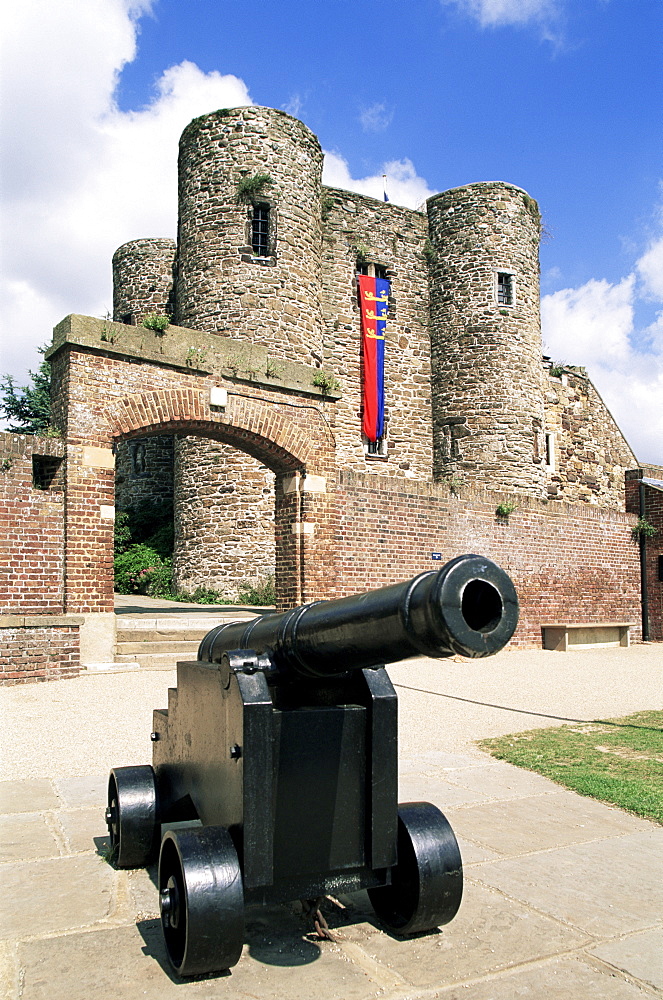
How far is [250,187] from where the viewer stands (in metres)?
19.0

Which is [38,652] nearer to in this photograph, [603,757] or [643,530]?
[603,757]

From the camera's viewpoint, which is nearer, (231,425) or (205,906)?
(205,906)

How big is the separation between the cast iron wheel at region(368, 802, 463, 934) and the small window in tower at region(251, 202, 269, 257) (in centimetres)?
1784

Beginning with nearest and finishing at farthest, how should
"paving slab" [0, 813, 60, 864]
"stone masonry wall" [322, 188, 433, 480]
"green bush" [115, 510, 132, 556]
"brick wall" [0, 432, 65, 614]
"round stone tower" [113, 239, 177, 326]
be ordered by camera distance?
"paving slab" [0, 813, 60, 864], "brick wall" [0, 432, 65, 614], "green bush" [115, 510, 132, 556], "stone masonry wall" [322, 188, 433, 480], "round stone tower" [113, 239, 177, 326]

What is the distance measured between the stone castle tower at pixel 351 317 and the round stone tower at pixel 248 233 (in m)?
0.03

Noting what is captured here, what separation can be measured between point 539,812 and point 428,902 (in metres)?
2.05

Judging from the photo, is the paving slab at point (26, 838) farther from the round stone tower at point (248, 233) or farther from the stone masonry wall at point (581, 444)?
the stone masonry wall at point (581, 444)

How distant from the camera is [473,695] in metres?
10.1

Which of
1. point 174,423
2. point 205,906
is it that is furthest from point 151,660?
point 205,906

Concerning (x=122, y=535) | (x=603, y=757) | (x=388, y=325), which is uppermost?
(x=388, y=325)

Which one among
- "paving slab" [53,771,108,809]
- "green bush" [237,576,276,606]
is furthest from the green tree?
"paving slab" [53,771,108,809]

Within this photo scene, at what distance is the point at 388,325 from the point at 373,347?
1176 millimetres

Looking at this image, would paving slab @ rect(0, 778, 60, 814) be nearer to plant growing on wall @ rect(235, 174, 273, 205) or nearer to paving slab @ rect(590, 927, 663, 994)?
paving slab @ rect(590, 927, 663, 994)

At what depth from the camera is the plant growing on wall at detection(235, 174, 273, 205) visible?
62.4 ft
